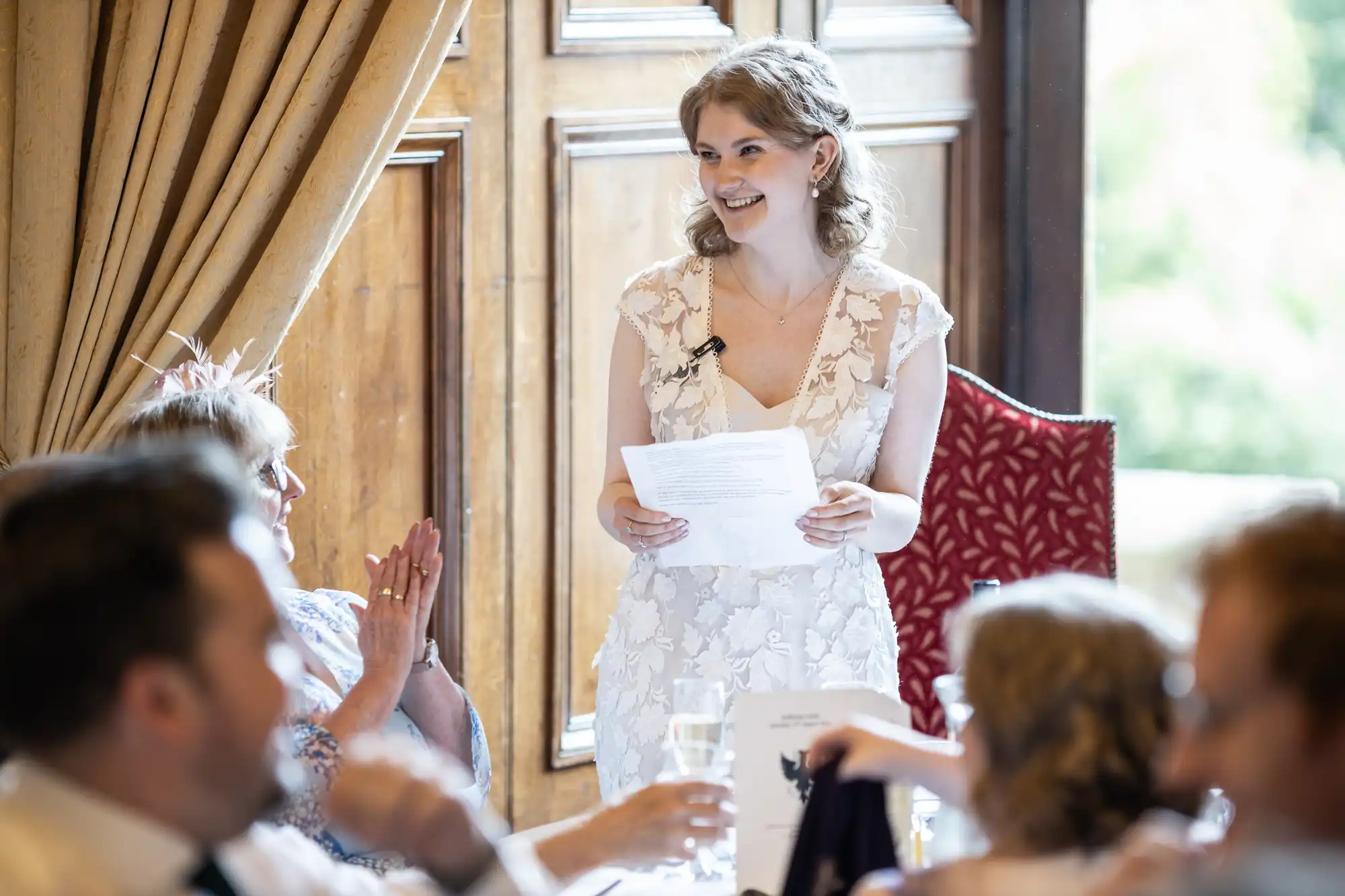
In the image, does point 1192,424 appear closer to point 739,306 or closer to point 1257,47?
point 1257,47

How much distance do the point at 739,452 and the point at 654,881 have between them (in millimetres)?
907

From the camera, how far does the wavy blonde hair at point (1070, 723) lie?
1321mm

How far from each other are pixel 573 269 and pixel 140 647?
2.54 metres

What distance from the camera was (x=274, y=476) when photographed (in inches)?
92.3

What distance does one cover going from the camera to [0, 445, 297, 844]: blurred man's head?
123 cm

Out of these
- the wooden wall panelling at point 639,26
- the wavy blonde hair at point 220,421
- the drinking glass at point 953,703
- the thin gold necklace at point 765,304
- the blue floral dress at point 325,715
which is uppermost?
the wooden wall panelling at point 639,26

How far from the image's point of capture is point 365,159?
2971 millimetres

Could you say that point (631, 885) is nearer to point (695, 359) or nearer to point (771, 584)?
point (771, 584)

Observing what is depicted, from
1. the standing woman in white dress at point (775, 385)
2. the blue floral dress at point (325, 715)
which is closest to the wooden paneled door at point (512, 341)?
the standing woman in white dress at point (775, 385)

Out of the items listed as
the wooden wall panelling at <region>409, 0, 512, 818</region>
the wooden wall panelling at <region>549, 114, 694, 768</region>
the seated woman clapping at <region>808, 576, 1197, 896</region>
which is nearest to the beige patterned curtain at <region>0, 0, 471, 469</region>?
the wooden wall panelling at <region>409, 0, 512, 818</region>

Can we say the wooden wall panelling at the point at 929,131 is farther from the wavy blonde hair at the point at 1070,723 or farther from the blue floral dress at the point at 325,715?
the wavy blonde hair at the point at 1070,723

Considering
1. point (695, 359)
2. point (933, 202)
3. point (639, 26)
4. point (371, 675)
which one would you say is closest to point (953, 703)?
point (371, 675)

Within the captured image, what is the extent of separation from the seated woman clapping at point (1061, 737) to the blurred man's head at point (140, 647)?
0.56 metres

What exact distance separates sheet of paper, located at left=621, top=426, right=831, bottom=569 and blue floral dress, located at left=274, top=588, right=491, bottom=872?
1.61 feet
